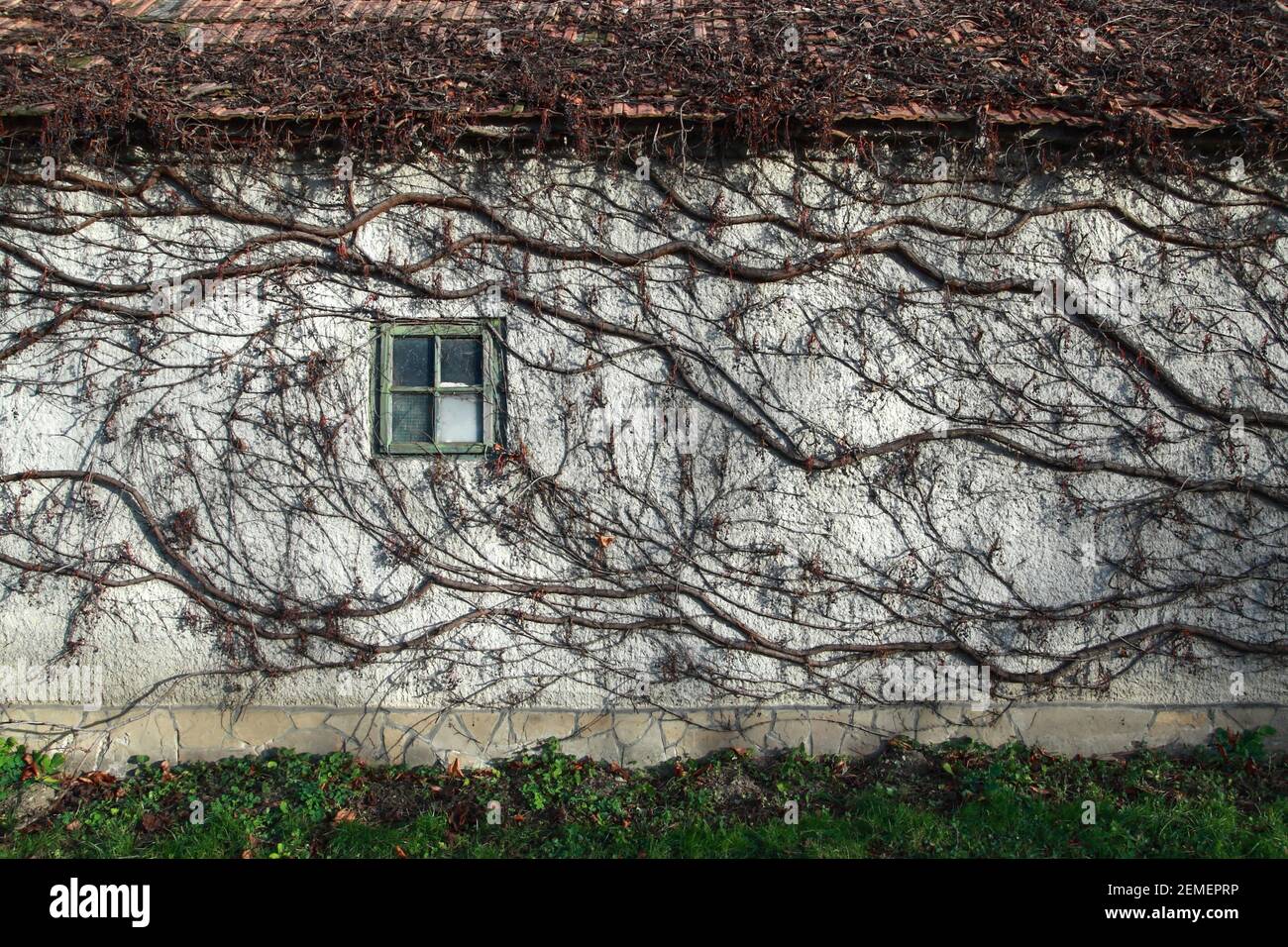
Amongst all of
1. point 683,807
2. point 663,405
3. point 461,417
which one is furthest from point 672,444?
point 683,807

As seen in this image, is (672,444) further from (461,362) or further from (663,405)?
(461,362)

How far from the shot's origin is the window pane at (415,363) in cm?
507

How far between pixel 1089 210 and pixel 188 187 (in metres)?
5.17

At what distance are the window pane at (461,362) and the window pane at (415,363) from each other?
8cm

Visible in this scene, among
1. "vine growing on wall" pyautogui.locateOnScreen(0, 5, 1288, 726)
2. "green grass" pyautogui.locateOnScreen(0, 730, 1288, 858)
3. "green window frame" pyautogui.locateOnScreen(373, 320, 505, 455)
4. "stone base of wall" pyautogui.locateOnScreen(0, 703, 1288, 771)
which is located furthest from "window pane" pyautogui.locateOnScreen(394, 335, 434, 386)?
"green grass" pyautogui.locateOnScreen(0, 730, 1288, 858)

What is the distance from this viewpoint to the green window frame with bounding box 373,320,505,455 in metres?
5.02

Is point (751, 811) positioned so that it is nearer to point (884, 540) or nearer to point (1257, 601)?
point (884, 540)

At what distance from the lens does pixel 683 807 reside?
14.9 ft

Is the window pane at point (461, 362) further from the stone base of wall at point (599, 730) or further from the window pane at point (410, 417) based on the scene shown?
the stone base of wall at point (599, 730)

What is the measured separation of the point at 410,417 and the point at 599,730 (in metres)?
2.05

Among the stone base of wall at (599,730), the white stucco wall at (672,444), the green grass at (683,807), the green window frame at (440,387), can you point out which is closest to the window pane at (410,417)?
the green window frame at (440,387)

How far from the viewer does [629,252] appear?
16.7 feet

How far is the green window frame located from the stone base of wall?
154 cm

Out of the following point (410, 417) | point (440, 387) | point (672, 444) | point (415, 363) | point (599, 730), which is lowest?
point (599, 730)
